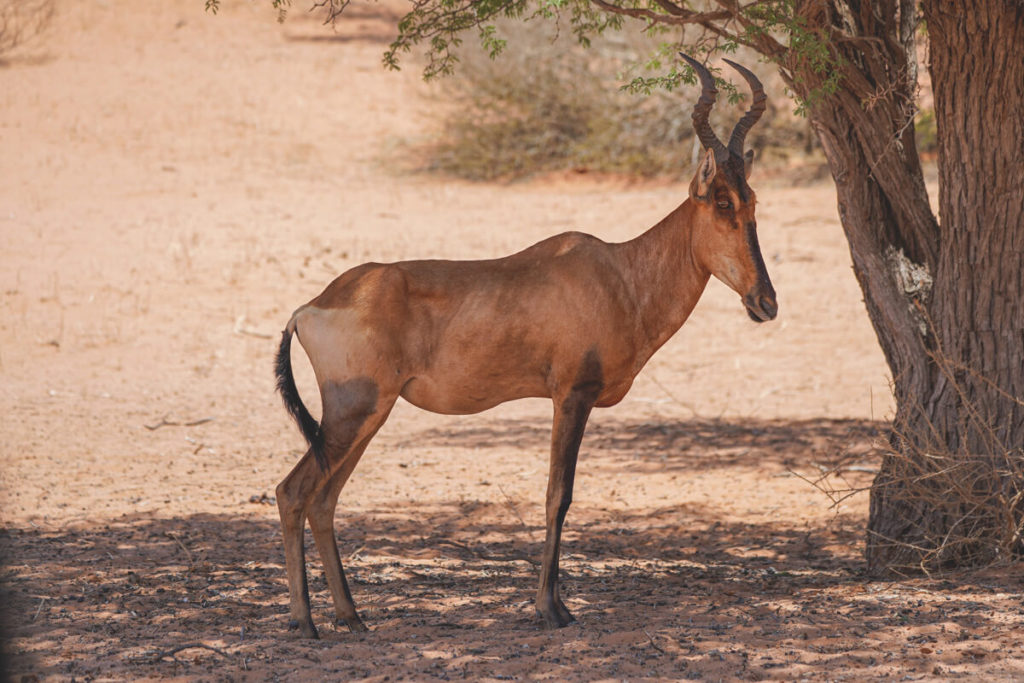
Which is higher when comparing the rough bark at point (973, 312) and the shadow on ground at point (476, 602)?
the rough bark at point (973, 312)

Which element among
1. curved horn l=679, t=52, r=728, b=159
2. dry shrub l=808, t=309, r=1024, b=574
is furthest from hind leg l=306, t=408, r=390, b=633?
dry shrub l=808, t=309, r=1024, b=574

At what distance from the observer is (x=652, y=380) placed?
11.9m

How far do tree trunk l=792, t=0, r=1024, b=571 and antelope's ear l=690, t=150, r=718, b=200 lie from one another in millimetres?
1445

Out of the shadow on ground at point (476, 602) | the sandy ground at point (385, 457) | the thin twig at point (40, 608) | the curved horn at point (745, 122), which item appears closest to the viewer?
the shadow on ground at point (476, 602)

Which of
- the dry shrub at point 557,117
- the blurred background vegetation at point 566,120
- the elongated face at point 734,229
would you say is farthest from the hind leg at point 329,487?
the dry shrub at point 557,117

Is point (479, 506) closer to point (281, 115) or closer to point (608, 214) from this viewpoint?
point (608, 214)

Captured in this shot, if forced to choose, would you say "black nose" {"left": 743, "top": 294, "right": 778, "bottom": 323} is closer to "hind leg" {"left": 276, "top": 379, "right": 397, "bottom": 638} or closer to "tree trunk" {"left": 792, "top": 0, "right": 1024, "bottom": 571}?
"tree trunk" {"left": 792, "top": 0, "right": 1024, "bottom": 571}

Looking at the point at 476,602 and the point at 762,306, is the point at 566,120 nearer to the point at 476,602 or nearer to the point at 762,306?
the point at 476,602

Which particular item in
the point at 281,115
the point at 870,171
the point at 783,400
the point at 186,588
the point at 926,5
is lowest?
the point at 186,588

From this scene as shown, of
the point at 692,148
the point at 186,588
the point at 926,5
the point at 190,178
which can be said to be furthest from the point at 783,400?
the point at 190,178

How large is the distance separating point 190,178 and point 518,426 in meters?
9.65

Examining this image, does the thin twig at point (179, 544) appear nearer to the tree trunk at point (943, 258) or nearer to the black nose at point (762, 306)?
the black nose at point (762, 306)

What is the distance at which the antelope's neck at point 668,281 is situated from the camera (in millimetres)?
5539

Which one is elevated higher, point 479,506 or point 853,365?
point 853,365
